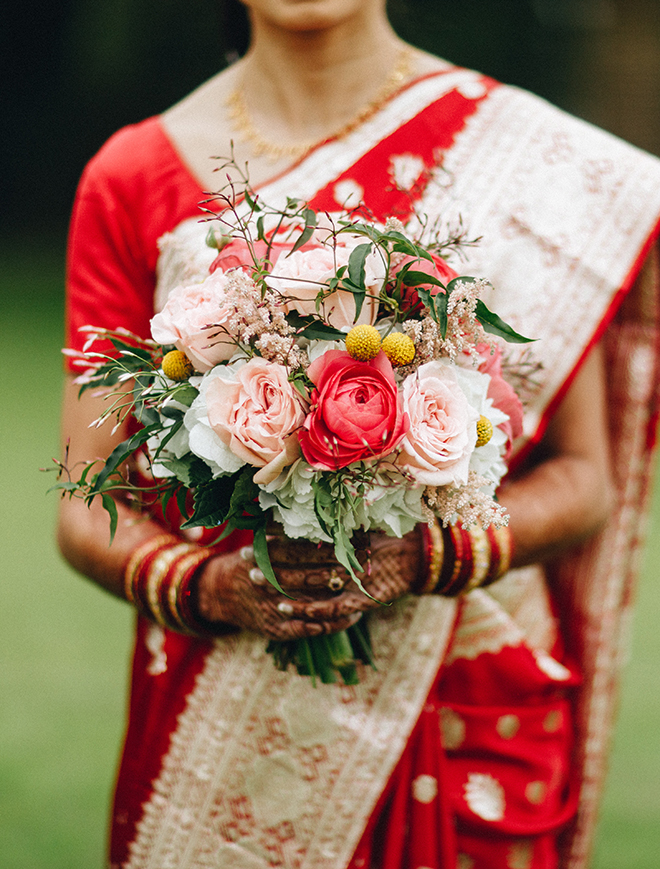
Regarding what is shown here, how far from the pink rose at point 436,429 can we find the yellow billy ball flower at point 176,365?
0.91 feet

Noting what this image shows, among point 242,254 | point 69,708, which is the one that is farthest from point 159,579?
point 69,708

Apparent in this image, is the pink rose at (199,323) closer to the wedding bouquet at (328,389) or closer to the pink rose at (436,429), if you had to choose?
the wedding bouquet at (328,389)

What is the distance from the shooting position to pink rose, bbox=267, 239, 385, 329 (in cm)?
112

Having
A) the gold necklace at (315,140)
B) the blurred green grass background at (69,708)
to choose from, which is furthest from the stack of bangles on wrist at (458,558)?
the blurred green grass background at (69,708)

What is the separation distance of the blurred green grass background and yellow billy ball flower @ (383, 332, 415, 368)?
7.88ft

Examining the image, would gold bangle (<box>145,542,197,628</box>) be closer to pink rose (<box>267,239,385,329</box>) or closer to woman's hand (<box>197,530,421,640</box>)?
woman's hand (<box>197,530,421,640</box>)

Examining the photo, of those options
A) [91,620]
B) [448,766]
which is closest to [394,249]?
[448,766]

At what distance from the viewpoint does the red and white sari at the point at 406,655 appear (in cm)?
159

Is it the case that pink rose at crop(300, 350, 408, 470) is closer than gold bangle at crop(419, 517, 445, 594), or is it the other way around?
pink rose at crop(300, 350, 408, 470)

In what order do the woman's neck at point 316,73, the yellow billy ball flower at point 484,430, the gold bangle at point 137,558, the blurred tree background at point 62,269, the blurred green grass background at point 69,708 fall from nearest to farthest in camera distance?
1. the yellow billy ball flower at point 484,430
2. the gold bangle at point 137,558
3. the woman's neck at point 316,73
4. the blurred green grass background at point 69,708
5. the blurred tree background at point 62,269

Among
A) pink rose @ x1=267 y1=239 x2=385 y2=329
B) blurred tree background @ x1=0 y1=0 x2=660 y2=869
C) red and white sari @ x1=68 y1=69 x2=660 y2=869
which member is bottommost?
blurred tree background @ x1=0 y1=0 x2=660 y2=869

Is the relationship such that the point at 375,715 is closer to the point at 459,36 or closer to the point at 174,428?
the point at 174,428

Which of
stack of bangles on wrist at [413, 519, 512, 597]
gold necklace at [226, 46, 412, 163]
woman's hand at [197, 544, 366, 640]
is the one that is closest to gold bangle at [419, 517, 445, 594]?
stack of bangles on wrist at [413, 519, 512, 597]

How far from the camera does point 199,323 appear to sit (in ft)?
3.81
